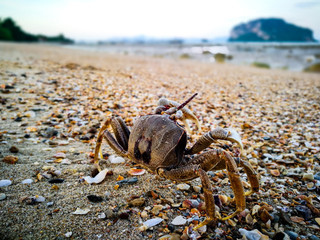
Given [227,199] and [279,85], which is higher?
[279,85]

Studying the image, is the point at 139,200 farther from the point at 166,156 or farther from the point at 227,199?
the point at 227,199

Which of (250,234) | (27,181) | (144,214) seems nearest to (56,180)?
(27,181)

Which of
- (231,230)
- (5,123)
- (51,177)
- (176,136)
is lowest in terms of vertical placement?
(231,230)

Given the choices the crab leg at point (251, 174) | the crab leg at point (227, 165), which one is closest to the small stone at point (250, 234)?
the crab leg at point (227, 165)

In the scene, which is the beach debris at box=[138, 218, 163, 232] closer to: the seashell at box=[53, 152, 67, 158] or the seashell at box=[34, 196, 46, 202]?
the seashell at box=[34, 196, 46, 202]

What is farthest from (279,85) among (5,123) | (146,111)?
(5,123)

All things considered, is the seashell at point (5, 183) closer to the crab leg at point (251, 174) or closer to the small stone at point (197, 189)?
the small stone at point (197, 189)
